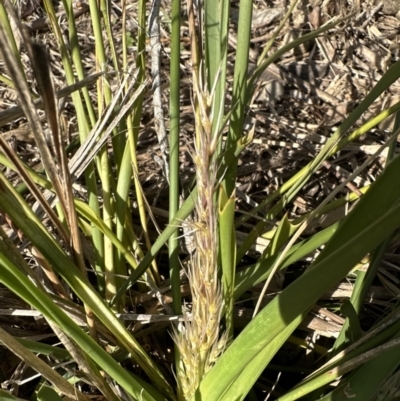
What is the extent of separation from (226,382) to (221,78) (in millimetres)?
362

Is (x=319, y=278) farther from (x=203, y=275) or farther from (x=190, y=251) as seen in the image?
(x=190, y=251)

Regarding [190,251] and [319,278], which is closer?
[319,278]

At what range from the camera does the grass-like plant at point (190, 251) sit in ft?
1.49

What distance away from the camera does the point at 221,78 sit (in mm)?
700

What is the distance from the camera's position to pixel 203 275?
50 centimetres

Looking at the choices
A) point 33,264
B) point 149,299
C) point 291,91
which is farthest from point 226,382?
point 291,91

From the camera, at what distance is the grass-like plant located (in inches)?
Answer: 17.8

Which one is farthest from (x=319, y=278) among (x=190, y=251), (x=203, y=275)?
(x=190, y=251)

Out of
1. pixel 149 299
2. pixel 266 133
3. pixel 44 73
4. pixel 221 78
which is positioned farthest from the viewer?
pixel 266 133

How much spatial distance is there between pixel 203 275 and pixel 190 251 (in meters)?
0.19

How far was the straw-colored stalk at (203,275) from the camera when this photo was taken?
0.43 m

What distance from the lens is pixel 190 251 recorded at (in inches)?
27.1

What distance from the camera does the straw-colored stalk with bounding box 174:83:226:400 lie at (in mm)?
429

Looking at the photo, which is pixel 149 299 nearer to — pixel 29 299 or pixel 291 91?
pixel 29 299
